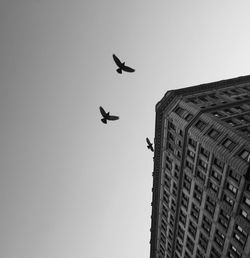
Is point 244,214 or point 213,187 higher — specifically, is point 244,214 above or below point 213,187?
below

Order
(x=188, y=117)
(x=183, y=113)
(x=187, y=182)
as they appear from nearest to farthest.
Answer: (x=188, y=117), (x=187, y=182), (x=183, y=113)

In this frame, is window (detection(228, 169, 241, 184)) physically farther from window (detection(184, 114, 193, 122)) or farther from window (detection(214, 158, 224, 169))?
window (detection(184, 114, 193, 122))

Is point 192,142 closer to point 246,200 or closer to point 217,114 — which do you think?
point 217,114

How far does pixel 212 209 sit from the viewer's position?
152 feet

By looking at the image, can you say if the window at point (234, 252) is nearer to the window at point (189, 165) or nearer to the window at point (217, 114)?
the window at point (189, 165)

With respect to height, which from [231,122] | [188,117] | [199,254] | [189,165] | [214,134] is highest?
[231,122]

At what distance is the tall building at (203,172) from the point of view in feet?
134

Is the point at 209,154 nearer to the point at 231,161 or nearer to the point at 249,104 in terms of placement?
the point at 231,161

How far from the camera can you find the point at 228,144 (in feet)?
139

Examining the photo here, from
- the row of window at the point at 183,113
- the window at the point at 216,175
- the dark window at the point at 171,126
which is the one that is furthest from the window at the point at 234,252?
the dark window at the point at 171,126

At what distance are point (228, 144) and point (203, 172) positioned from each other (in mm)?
6464

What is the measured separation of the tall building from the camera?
134 feet

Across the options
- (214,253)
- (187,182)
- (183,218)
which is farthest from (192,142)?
(214,253)

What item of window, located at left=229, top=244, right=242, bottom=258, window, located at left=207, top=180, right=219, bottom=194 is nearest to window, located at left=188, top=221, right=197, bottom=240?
window, located at left=207, top=180, right=219, bottom=194
